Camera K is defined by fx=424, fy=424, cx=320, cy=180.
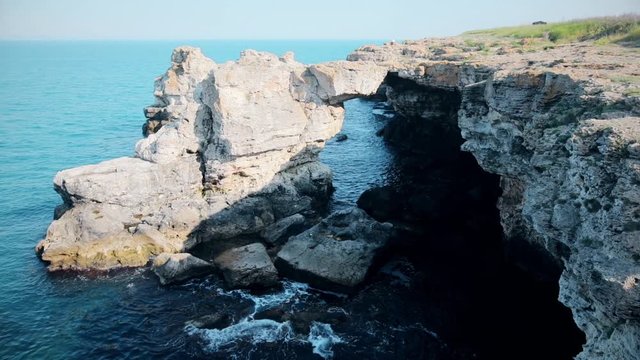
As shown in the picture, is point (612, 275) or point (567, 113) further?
point (567, 113)

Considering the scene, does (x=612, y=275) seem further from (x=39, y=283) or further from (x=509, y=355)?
(x=39, y=283)

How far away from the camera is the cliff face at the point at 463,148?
16.1m

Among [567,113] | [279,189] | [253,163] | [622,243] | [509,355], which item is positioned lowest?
[509,355]

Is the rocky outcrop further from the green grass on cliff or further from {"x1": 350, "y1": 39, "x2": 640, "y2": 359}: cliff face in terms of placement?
the green grass on cliff

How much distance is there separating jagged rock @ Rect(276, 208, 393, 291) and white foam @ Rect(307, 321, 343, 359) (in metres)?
3.94

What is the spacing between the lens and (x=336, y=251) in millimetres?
31812

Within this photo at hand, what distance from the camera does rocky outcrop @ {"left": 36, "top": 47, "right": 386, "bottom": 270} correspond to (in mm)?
34062

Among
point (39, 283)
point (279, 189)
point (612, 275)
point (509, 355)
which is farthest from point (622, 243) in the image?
A: point (39, 283)

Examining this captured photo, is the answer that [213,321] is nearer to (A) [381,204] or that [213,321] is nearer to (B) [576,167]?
(A) [381,204]

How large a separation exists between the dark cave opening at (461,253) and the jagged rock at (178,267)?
15319mm

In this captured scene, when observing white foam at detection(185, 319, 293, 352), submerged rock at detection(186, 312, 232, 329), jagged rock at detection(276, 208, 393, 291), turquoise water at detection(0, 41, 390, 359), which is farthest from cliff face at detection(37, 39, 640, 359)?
white foam at detection(185, 319, 293, 352)

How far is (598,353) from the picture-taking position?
634 inches

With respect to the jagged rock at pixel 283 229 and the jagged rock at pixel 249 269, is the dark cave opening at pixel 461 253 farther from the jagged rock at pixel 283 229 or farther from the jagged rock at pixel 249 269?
the jagged rock at pixel 249 269

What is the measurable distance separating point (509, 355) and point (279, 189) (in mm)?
23485
